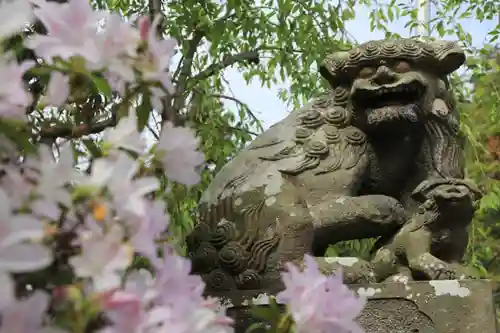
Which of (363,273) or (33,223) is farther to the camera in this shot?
(363,273)

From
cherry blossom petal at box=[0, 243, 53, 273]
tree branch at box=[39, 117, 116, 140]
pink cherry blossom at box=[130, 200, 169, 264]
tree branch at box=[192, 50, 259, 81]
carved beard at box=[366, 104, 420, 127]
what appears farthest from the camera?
tree branch at box=[192, 50, 259, 81]

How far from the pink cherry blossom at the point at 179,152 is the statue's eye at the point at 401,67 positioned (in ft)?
6.56

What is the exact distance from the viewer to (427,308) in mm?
2225

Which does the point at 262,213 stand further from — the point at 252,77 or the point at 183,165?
the point at 252,77

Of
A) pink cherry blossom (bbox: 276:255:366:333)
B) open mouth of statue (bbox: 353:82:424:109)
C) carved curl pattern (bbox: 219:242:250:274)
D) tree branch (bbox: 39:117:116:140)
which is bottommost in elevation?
pink cherry blossom (bbox: 276:255:366:333)

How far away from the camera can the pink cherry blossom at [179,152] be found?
2.11ft

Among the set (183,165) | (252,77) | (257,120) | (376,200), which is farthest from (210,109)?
(183,165)

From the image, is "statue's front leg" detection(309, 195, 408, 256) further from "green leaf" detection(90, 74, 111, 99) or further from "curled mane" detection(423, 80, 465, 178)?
"green leaf" detection(90, 74, 111, 99)

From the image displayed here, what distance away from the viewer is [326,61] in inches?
106

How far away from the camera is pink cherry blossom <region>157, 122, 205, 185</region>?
0.64 m

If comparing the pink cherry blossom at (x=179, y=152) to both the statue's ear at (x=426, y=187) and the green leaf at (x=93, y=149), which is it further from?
the statue's ear at (x=426, y=187)

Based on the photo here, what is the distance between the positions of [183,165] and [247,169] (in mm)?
1945

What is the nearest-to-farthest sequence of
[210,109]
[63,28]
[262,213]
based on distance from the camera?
[63,28], [262,213], [210,109]

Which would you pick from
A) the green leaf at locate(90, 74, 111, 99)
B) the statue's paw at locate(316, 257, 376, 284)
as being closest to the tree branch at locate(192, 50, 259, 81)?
the statue's paw at locate(316, 257, 376, 284)
